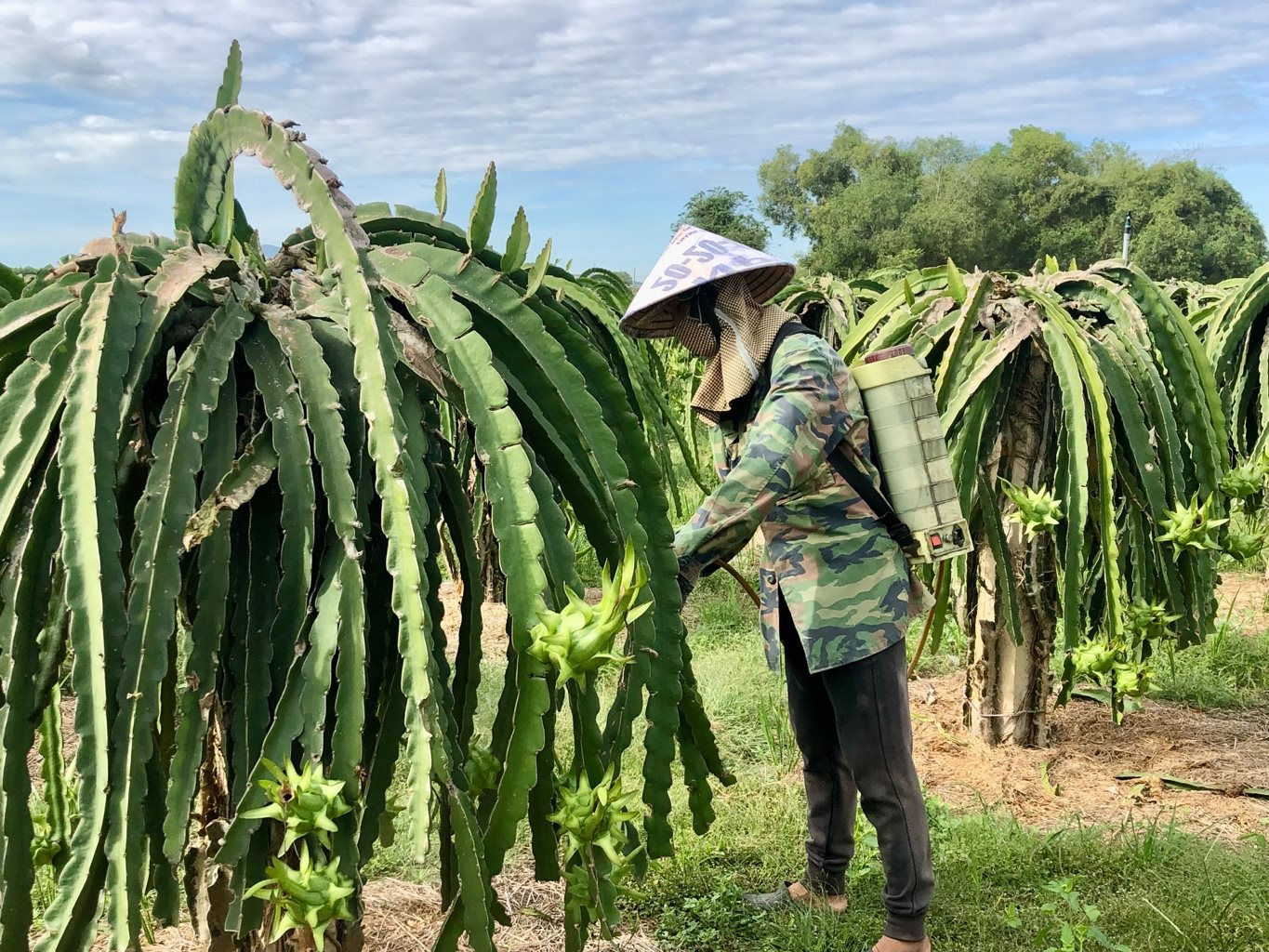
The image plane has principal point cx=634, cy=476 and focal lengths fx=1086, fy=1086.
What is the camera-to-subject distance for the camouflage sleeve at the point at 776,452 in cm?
220

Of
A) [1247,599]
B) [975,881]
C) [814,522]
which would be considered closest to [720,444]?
[814,522]

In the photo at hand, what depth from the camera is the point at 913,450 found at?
253 cm

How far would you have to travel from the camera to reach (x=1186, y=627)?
3256mm

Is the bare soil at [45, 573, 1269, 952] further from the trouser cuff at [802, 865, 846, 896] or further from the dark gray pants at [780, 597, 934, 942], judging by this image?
the dark gray pants at [780, 597, 934, 942]

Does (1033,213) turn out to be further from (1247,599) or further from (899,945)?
(899,945)

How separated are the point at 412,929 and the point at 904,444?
5.72 feet

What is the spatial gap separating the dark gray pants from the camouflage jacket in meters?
0.09

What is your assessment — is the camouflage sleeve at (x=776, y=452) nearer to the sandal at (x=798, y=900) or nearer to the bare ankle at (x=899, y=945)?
the bare ankle at (x=899, y=945)

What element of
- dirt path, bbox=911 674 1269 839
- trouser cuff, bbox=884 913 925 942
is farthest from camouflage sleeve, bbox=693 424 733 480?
dirt path, bbox=911 674 1269 839

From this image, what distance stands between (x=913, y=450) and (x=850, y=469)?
158 mm

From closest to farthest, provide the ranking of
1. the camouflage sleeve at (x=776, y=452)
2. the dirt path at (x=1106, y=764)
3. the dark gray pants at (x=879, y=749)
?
the camouflage sleeve at (x=776, y=452) → the dark gray pants at (x=879, y=749) → the dirt path at (x=1106, y=764)

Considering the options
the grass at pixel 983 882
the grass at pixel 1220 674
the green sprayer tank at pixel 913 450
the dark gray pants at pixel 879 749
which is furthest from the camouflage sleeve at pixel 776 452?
the grass at pixel 1220 674

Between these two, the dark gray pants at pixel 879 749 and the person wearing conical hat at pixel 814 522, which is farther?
the dark gray pants at pixel 879 749

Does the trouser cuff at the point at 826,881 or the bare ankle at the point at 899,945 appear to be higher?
the trouser cuff at the point at 826,881
